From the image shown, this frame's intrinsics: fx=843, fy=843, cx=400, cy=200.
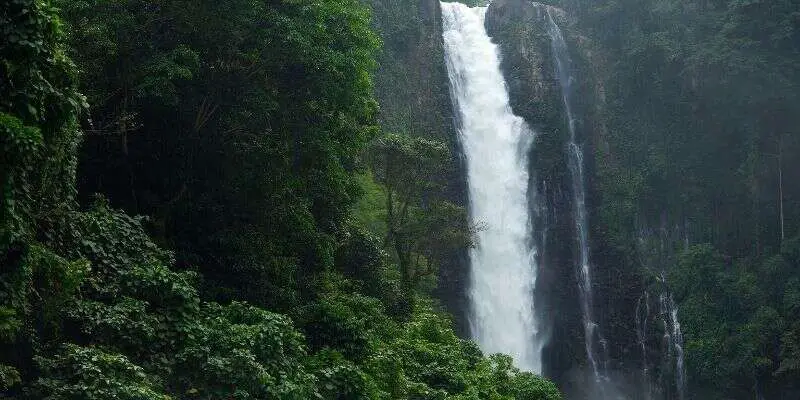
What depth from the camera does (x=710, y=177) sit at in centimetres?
3212

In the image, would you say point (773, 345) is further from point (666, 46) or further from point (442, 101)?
point (442, 101)

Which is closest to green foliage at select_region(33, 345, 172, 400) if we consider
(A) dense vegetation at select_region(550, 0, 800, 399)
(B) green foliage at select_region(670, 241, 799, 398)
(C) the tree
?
(C) the tree

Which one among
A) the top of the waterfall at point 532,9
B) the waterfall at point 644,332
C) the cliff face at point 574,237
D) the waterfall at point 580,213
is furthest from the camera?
the top of the waterfall at point 532,9

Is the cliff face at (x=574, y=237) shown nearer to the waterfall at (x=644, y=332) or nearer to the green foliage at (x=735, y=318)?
the waterfall at (x=644, y=332)

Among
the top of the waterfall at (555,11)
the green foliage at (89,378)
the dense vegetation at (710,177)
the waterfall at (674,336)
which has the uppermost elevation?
the top of the waterfall at (555,11)

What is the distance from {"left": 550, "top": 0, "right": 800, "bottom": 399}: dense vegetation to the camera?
28.2 metres

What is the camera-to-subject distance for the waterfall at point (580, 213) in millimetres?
29953

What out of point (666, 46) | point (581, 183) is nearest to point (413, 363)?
point (581, 183)

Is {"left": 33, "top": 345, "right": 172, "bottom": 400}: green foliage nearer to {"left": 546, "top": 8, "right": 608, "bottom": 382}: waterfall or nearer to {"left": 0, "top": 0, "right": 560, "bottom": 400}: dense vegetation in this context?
{"left": 0, "top": 0, "right": 560, "bottom": 400}: dense vegetation

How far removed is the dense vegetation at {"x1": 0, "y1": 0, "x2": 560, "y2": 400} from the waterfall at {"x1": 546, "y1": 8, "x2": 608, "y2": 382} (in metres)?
12.4

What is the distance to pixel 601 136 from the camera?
113 feet

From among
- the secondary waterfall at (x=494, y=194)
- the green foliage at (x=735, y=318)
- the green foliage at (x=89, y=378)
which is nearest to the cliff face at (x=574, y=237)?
the secondary waterfall at (x=494, y=194)

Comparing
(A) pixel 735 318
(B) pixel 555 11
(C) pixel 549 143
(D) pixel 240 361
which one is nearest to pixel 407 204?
(C) pixel 549 143

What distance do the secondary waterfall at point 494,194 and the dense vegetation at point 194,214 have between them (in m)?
10.3
